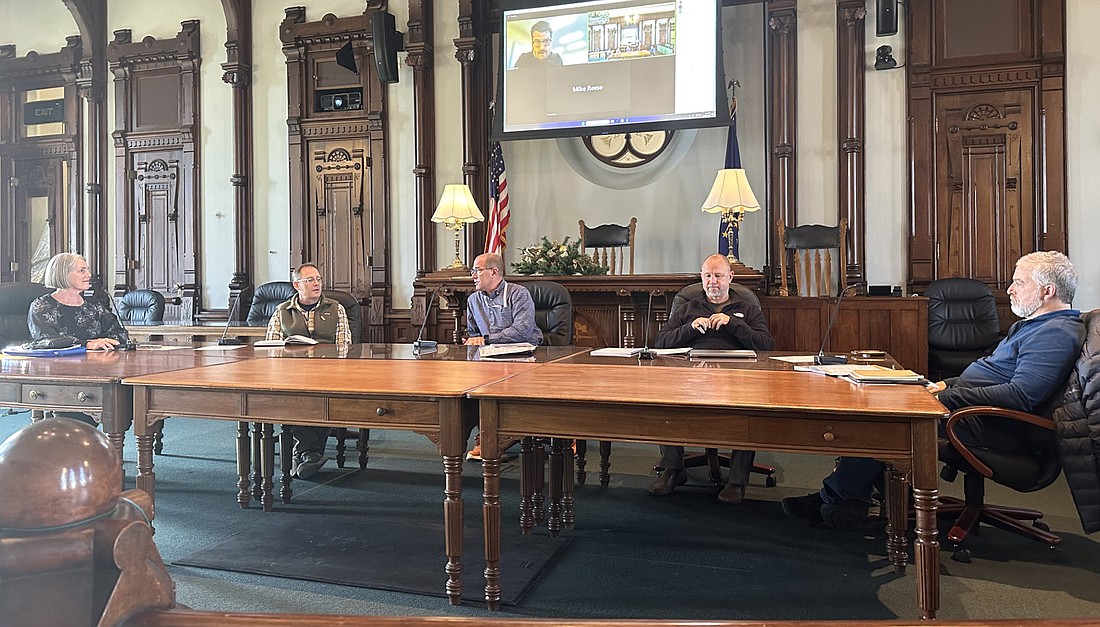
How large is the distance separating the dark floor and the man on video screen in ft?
11.6

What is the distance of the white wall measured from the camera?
550 centimetres

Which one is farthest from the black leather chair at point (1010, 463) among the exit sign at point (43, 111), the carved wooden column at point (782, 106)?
the exit sign at point (43, 111)

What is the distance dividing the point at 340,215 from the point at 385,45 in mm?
1591

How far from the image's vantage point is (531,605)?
7.55 ft

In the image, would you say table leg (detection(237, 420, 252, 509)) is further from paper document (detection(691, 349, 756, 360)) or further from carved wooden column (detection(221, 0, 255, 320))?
carved wooden column (detection(221, 0, 255, 320))

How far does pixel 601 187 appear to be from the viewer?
657cm

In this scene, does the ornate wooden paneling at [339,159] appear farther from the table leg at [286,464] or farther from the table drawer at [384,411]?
the table drawer at [384,411]

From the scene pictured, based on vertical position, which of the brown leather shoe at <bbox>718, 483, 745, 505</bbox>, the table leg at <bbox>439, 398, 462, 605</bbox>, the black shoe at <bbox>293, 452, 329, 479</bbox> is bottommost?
the brown leather shoe at <bbox>718, 483, 745, 505</bbox>

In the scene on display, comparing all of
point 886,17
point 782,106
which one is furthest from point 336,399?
point 886,17

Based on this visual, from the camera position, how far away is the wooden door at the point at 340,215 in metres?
7.12

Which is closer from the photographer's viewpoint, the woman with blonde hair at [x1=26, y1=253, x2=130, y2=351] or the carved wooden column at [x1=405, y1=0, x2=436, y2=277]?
the woman with blonde hair at [x1=26, y1=253, x2=130, y2=351]

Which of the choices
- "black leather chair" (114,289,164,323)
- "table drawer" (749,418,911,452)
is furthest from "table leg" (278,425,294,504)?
"black leather chair" (114,289,164,323)

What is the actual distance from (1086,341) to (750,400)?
4.64 ft

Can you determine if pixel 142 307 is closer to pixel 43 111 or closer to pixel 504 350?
pixel 43 111
